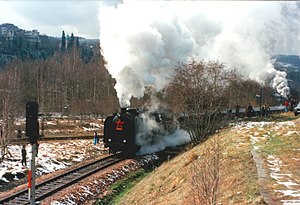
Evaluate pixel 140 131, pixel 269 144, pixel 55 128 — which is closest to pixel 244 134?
pixel 269 144

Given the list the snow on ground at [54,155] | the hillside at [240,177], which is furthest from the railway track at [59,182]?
the hillside at [240,177]

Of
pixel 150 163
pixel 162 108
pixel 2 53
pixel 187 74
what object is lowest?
pixel 150 163

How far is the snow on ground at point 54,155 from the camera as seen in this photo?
1834 cm

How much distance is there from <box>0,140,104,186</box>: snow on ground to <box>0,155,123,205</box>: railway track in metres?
1.58

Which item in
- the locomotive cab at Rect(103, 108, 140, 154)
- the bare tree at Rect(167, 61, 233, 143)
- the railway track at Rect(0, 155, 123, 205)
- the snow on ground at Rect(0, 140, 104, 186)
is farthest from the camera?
the bare tree at Rect(167, 61, 233, 143)

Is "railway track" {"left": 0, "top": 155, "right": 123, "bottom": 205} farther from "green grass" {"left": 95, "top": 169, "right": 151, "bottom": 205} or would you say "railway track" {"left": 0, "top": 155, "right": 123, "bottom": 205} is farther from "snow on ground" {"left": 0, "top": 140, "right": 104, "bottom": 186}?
"snow on ground" {"left": 0, "top": 140, "right": 104, "bottom": 186}

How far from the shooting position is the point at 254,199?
8016mm

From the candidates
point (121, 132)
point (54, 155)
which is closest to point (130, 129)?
point (121, 132)

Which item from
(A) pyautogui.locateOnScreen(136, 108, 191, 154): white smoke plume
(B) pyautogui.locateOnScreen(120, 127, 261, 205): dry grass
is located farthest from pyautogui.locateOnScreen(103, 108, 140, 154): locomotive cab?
(B) pyautogui.locateOnScreen(120, 127, 261, 205): dry grass

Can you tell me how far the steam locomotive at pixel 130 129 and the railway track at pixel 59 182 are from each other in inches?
41.9

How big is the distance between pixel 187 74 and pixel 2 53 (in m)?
98.3

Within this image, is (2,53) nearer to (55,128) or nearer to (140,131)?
(55,128)

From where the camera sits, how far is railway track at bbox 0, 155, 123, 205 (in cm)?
1279

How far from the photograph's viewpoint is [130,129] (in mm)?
22281
